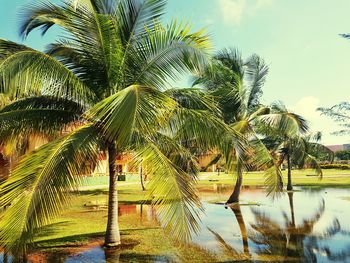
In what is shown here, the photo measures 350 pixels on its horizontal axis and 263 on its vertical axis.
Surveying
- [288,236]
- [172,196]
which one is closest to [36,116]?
[172,196]

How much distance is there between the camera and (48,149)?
20.7 ft

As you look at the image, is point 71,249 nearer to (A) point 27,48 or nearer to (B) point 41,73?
(B) point 41,73

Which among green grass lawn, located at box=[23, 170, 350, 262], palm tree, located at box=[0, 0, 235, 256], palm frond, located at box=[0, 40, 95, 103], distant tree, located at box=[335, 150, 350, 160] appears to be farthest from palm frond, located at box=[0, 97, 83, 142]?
distant tree, located at box=[335, 150, 350, 160]

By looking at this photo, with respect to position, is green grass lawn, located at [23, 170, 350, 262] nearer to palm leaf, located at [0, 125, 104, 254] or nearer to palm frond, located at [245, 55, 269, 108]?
palm leaf, located at [0, 125, 104, 254]

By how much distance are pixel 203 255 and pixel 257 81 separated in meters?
11.2

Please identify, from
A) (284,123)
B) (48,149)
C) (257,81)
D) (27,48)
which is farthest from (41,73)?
(257,81)

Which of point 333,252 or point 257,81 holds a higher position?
point 257,81

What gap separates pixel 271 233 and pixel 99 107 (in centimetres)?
792

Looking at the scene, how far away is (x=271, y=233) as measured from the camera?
11031 mm

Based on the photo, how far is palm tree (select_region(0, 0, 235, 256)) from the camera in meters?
5.60

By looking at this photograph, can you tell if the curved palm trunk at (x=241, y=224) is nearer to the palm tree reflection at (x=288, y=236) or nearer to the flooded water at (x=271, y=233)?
the flooded water at (x=271, y=233)

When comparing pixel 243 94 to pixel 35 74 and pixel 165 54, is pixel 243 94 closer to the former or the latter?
pixel 165 54

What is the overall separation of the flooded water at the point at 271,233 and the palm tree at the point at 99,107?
2.65 metres

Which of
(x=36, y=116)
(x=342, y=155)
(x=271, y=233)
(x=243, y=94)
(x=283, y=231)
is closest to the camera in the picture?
(x=36, y=116)
